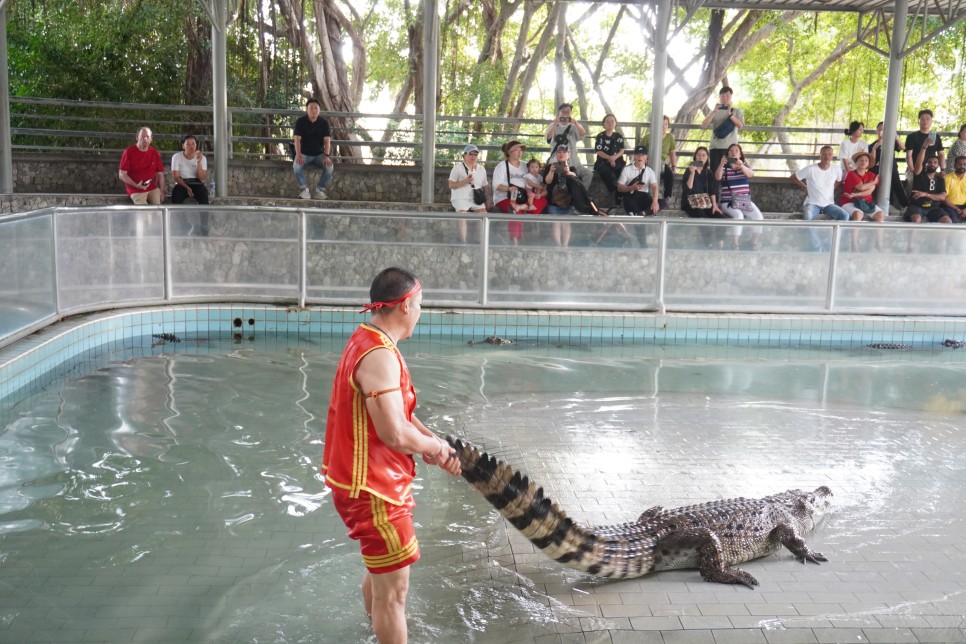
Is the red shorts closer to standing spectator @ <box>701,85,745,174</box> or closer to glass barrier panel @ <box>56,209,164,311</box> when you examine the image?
glass barrier panel @ <box>56,209,164,311</box>

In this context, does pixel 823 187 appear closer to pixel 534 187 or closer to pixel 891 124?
pixel 891 124

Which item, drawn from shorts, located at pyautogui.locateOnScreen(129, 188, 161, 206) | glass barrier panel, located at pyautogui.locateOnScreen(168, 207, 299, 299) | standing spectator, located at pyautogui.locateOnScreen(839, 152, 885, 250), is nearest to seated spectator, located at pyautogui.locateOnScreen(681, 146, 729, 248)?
standing spectator, located at pyautogui.locateOnScreen(839, 152, 885, 250)

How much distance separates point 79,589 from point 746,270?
314 inches

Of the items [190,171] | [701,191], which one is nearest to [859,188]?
[701,191]

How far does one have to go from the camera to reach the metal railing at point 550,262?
32.1 ft

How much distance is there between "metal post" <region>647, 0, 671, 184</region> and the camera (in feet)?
43.9

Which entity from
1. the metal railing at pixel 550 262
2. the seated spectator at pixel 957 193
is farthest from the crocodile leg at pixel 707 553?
the seated spectator at pixel 957 193

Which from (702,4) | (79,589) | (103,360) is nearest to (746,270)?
(702,4)

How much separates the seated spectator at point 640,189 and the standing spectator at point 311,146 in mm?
4483

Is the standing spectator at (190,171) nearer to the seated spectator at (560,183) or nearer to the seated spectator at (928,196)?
the seated spectator at (560,183)

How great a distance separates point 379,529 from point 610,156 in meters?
10.3

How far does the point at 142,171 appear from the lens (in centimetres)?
1238

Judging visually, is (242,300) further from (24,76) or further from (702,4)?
(24,76)

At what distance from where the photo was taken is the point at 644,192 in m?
12.4
